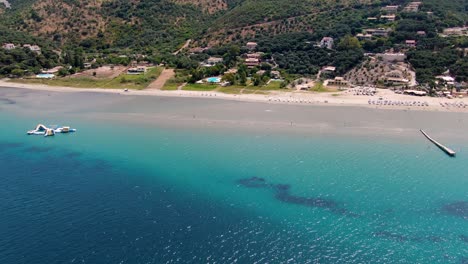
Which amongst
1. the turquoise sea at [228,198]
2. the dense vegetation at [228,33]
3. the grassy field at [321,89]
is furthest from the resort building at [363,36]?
the turquoise sea at [228,198]

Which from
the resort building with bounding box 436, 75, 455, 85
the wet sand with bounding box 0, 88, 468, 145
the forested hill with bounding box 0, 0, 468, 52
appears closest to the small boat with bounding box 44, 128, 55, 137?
the wet sand with bounding box 0, 88, 468, 145

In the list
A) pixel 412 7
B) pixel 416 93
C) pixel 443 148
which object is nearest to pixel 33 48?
pixel 416 93

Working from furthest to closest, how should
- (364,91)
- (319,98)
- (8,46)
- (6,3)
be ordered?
(6,3)
(8,46)
(364,91)
(319,98)

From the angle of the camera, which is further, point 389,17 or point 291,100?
point 389,17

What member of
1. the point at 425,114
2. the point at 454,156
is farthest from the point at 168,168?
the point at 425,114

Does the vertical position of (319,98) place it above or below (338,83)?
below

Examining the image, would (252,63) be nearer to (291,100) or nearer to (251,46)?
(251,46)

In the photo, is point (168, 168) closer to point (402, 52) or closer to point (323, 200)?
point (323, 200)
